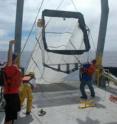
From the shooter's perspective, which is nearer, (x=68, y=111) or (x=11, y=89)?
(x=11, y=89)

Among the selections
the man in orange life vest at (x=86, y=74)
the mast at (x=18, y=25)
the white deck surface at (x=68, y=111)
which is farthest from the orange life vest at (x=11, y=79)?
the mast at (x=18, y=25)

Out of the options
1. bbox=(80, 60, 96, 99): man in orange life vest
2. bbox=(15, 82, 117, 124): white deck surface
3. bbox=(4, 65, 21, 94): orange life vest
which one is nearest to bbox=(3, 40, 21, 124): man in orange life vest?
bbox=(4, 65, 21, 94): orange life vest

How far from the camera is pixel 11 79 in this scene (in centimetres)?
785

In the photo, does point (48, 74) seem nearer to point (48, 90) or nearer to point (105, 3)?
point (48, 90)

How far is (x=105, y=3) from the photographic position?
15.5 m

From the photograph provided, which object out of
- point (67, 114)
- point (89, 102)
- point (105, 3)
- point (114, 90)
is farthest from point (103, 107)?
point (105, 3)

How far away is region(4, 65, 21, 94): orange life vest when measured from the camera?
783cm

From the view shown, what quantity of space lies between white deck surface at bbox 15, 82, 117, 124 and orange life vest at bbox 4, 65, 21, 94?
74.7 inches

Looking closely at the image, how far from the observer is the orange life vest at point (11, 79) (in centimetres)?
783

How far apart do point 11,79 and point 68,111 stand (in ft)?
11.4

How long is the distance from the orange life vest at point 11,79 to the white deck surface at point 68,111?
190cm

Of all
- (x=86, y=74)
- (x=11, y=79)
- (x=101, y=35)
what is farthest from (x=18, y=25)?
(x=11, y=79)

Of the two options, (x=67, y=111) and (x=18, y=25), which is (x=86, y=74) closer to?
(x=67, y=111)

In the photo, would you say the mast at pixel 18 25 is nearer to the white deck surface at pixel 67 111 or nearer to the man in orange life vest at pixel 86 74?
the white deck surface at pixel 67 111
